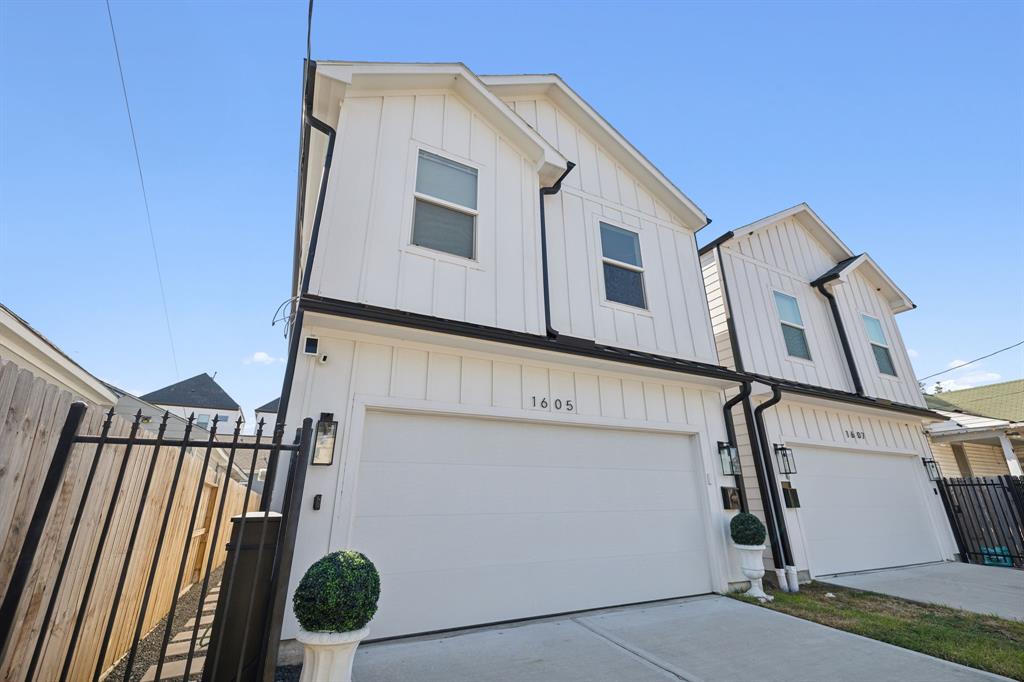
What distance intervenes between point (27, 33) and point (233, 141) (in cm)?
256

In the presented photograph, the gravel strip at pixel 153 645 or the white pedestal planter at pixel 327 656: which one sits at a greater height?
the white pedestal planter at pixel 327 656

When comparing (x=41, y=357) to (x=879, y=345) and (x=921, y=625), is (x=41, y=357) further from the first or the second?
(x=879, y=345)

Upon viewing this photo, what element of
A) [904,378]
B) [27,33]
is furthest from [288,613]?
[904,378]

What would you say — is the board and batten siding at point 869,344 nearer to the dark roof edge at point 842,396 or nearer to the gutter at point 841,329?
the gutter at point 841,329

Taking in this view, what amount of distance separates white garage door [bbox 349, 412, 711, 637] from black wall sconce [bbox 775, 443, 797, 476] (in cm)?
199

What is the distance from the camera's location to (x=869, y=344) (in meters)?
8.83

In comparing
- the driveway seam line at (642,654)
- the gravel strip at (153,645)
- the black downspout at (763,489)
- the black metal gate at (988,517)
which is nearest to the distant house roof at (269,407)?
the gravel strip at (153,645)

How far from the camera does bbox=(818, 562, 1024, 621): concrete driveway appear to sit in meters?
4.84

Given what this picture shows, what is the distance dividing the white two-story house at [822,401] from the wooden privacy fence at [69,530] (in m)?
6.92

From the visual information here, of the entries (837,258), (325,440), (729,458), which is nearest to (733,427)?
(729,458)

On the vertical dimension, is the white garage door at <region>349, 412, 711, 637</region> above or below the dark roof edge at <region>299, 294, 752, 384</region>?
below

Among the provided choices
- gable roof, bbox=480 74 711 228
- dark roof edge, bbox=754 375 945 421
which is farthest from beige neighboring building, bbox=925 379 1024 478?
gable roof, bbox=480 74 711 228

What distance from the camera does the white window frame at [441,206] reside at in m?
4.55

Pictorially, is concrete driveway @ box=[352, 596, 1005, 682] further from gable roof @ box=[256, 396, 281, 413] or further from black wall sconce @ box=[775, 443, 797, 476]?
gable roof @ box=[256, 396, 281, 413]
